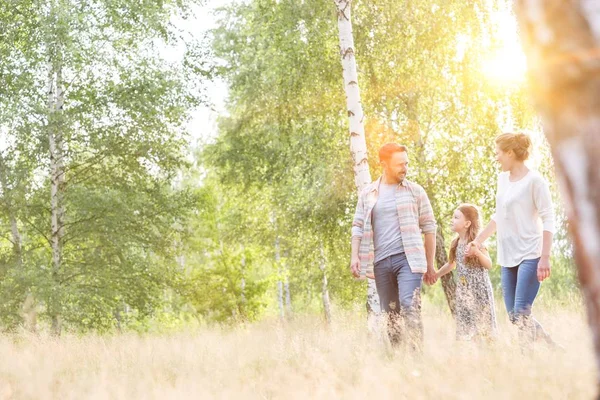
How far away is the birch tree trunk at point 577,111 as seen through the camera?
1237 mm

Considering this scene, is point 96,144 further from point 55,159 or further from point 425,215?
point 425,215

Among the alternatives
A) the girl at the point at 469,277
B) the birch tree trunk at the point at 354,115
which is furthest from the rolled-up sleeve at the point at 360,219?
the birch tree trunk at the point at 354,115

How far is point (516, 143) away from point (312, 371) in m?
2.28

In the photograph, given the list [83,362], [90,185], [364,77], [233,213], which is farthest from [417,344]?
[233,213]

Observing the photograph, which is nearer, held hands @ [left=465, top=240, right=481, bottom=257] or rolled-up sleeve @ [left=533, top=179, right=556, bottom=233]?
rolled-up sleeve @ [left=533, top=179, right=556, bottom=233]

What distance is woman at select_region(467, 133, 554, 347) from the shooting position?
4938 millimetres

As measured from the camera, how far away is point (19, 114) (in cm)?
1150

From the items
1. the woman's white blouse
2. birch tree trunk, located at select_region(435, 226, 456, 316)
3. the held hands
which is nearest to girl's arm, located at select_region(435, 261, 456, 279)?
the held hands

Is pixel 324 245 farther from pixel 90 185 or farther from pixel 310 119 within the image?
pixel 90 185

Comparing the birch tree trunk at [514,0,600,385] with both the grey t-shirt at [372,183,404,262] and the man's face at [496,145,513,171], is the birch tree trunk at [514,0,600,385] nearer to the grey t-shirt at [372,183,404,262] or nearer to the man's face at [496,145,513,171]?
the man's face at [496,145,513,171]

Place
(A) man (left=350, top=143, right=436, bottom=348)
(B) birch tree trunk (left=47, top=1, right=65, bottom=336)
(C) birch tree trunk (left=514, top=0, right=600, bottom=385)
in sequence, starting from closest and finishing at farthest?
(C) birch tree trunk (left=514, top=0, right=600, bottom=385) → (A) man (left=350, top=143, right=436, bottom=348) → (B) birch tree trunk (left=47, top=1, right=65, bottom=336)

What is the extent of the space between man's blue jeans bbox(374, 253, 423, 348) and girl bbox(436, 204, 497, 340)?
742 millimetres

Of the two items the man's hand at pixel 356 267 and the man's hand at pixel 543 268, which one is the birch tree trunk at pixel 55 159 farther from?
the man's hand at pixel 543 268

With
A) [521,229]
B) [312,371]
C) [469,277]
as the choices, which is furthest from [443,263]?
[312,371]
